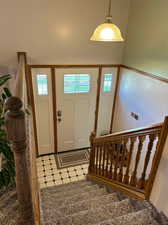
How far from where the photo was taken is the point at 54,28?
300 cm

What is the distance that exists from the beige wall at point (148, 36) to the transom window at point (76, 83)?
1011 millimetres

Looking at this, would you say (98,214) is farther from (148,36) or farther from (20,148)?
(148,36)

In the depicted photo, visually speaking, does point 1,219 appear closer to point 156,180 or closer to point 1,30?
point 156,180

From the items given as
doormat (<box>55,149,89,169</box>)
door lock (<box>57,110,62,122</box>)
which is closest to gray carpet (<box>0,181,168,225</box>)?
doormat (<box>55,149,89,169</box>)

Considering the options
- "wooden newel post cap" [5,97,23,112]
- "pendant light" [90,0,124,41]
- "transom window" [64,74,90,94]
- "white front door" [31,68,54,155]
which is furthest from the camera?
"transom window" [64,74,90,94]

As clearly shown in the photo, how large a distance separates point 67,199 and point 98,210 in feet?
1.87

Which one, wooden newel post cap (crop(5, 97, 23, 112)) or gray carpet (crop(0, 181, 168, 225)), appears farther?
gray carpet (crop(0, 181, 168, 225))

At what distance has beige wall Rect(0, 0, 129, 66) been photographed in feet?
9.17

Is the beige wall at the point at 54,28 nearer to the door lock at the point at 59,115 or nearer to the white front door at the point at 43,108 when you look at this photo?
the white front door at the point at 43,108

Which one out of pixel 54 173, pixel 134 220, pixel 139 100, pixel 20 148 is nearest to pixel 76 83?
pixel 139 100

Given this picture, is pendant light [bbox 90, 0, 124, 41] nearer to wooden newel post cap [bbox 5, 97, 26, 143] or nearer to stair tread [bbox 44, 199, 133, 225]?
wooden newel post cap [bbox 5, 97, 26, 143]

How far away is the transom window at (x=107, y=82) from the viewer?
374 centimetres

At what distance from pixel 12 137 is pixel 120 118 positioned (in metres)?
3.46

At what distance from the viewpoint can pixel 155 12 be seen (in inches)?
100
